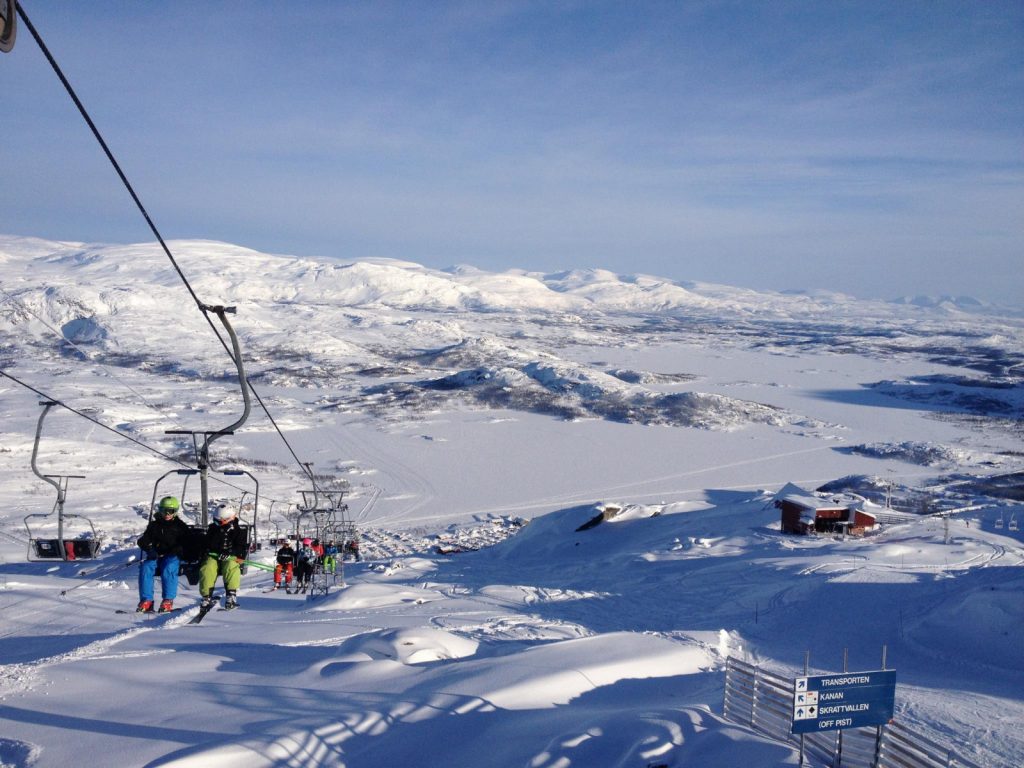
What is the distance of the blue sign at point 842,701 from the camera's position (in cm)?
500

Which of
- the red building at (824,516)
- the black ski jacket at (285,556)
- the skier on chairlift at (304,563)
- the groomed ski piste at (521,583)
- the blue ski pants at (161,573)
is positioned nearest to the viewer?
the groomed ski piste at (521,583)

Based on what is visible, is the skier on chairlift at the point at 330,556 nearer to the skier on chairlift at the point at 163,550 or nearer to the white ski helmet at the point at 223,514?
the skier on chairlift at the point at 163,550

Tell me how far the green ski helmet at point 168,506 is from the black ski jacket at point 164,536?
82 mm

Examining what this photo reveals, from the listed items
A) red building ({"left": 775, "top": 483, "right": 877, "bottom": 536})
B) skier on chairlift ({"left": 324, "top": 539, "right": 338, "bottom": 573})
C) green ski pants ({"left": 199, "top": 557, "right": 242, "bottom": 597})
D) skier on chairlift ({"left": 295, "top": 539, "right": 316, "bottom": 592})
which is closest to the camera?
green ski pants ({"left": 199, "top": 557, "right": 242, "bottom": 597})

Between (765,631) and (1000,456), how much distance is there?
1912 inches

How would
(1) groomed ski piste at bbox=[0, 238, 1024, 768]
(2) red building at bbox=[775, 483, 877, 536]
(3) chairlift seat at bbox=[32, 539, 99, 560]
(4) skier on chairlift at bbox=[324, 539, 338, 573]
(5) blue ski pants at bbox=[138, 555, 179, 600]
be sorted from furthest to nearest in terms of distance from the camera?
(2) red building at bbox=[775, 483, 877, 536] < (4) skier on chairlift at bbox=[324, 539, 338, 573] < (3) chairlift seat at bbox=[32, 539, 99, 560] < (5) blue ski pants at bbox=[138, 555, 179, 600] < (1) groomed ski piste at bbox=[0, 238, 1024, 768]

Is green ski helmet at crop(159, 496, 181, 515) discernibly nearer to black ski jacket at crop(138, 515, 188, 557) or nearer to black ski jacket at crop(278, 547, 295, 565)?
black ski jacket at crop(138, 515, 188, 557)

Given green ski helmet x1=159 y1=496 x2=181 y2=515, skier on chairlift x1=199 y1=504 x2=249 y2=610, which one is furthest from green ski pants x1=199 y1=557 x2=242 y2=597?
green ski helmet x1=159 y1=496 x2=181 y2=515

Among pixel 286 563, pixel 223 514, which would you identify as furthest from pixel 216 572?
pixel 286 563

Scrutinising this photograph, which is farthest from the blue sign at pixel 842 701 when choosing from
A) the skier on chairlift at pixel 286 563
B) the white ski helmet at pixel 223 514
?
the skier on chairlift at pixel 286 563

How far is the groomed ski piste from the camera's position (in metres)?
6.35

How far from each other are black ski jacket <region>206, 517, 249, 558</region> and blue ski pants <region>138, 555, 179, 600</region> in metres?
0.38

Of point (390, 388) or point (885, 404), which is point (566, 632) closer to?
point (390, 388)

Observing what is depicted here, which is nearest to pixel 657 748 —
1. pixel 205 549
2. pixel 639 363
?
pixel 205 549
